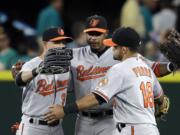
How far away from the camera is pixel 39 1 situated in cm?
1595

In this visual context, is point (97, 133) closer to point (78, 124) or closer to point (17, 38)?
point (78, 124)

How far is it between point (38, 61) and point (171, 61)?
1442 mm

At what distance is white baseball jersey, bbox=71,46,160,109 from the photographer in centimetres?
962

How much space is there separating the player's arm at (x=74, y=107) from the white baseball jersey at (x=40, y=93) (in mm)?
496

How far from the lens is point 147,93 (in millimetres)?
8414

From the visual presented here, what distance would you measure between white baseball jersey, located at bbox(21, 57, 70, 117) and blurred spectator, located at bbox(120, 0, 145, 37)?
4075 millimetres

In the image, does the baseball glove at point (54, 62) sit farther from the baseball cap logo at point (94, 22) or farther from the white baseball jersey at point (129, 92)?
the baseball cap logo at point (94, 22)

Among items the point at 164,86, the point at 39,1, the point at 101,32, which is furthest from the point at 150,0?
the point at 101,32

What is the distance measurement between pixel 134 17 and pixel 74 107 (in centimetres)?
496

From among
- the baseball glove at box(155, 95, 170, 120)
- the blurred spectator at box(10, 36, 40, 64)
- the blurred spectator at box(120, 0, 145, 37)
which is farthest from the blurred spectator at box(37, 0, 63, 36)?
the baseball glove at box(155, 95, 170, 120)

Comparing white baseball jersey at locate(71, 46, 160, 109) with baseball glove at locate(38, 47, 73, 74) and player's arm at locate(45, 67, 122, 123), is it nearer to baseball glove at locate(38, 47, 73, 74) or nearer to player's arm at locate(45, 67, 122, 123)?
baseball glove at locate(38, 47, 73, 74)

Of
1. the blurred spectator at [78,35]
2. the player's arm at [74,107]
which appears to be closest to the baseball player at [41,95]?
the player's arm at [74,107]

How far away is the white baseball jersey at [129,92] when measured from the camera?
835 cm

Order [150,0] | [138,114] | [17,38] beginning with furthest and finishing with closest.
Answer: [17,38]
[150,0]
[138,114]
